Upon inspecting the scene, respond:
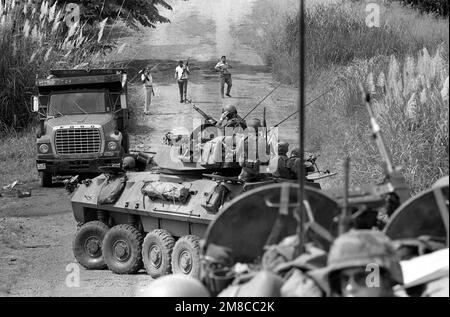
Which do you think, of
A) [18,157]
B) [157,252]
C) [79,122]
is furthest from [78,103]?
[157,252]

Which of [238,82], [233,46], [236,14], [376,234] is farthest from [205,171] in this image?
[236,14]

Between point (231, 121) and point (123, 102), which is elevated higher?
point (231, 121)

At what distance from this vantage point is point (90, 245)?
688 inches

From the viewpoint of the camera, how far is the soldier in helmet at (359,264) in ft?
18.9

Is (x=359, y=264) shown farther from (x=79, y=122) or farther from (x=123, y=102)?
(x=123, y=102)

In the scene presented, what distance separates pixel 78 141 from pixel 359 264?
1885 cm

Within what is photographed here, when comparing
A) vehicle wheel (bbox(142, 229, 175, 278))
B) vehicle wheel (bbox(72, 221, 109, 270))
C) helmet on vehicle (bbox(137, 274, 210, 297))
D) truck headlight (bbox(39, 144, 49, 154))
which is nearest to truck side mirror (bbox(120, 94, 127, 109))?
truck headlight (bbox(39, 144, 49, 154))

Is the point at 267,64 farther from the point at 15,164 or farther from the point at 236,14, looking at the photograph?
the point at 15,164

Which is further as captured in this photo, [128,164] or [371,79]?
[371,79]

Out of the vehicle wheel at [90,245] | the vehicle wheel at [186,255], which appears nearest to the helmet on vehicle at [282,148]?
the vehicle wheel at [186,255]

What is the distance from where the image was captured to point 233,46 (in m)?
40.9

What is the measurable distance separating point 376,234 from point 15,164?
22481mm

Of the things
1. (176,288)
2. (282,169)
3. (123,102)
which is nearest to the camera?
(176,288)

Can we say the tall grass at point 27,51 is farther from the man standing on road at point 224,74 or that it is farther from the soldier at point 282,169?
the soldier at point 282,169
